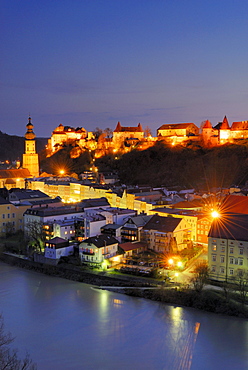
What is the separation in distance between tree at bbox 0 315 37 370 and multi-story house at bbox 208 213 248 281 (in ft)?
14.0

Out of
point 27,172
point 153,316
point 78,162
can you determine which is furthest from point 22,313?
point 78,162

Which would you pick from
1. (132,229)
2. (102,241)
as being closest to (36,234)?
(102,241)

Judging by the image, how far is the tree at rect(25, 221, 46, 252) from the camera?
11195 mm

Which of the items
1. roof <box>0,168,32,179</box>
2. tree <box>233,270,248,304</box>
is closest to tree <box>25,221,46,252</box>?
tree <box>233,270,248,304</box>

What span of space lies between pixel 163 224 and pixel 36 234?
365cm

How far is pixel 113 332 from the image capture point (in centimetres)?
680

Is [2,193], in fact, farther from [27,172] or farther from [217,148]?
[217,148]

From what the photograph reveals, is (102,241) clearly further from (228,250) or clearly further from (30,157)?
(30,157)

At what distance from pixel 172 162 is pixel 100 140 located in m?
6.82

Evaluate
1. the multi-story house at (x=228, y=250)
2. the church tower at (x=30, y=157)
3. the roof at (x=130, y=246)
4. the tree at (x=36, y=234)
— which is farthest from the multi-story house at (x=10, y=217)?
the church tower at (x=30, y=157)

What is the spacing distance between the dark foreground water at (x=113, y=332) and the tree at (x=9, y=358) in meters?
0.17

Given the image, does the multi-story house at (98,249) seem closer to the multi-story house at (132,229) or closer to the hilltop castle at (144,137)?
the multi-story house at (132,229)

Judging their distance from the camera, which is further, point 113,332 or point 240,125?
point 240,125

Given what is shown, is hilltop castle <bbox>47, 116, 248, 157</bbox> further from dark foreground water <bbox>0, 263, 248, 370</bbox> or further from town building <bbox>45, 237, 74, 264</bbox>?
dark foreground water <bbox>0, 263, 248, 370</bbox>
